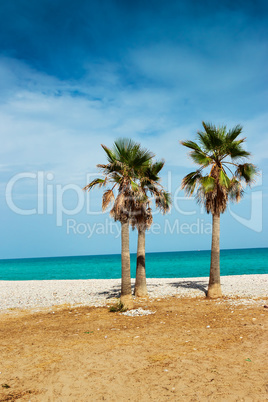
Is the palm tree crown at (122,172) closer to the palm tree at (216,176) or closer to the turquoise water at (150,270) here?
the palm tree at (216,176)

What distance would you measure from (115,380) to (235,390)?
→ 98.7 inches

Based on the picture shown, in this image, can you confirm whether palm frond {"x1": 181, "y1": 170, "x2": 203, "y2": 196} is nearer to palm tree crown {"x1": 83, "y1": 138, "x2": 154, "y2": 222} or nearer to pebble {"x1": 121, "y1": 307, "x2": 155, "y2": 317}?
palm tree crown {"x1": 83, "y1": 138, "x2": 154, "y2": 222}

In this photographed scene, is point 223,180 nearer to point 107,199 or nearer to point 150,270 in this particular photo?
point 107,199

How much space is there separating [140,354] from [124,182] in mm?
8140

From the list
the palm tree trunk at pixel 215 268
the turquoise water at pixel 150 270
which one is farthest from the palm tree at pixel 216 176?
the turquoise water at pixel 150 270

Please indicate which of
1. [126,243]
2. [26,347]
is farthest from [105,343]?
[126,243]

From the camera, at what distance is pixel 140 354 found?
8047 mm

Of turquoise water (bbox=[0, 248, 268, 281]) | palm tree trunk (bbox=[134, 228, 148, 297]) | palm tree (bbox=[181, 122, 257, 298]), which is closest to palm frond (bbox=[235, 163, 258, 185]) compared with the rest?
palm tree (bbox=[181, 122, 257, 298])

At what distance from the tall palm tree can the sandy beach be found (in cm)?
185

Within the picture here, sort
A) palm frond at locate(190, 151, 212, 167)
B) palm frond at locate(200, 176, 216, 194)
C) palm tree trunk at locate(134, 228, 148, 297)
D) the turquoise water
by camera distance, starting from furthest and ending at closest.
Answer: the turquoise water < palm tree trunk at locate(134, 228, 148, 297) < palm frond at locate(190, 151, 212, 167) < palm frond at locate(200, 176, 216, 194)

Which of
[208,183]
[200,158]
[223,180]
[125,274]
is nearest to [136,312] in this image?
[125,274]

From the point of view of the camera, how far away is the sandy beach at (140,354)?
603cm

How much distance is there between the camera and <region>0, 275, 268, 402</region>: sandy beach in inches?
237

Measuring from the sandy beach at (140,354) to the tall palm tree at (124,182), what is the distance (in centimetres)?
185
